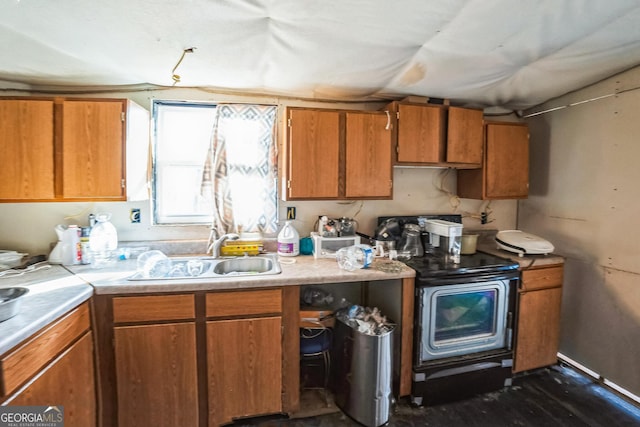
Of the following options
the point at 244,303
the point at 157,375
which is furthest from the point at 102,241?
the point at 244,303

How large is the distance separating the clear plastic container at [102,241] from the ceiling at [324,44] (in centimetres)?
99

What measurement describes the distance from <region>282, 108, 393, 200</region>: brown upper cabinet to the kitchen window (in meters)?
0.30

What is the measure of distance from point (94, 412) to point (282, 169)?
1810mm

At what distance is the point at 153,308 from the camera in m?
1.61

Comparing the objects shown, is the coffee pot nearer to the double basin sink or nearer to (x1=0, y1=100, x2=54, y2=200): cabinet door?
the double basin sink

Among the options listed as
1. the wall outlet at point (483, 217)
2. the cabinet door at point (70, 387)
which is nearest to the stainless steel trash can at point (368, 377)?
the cabinet door at point (70, 387)

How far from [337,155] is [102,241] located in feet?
5.72

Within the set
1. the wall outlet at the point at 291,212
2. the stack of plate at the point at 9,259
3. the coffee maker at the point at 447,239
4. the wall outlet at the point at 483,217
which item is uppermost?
the wall outlet at the point at 291,212

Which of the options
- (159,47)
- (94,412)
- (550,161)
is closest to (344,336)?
(94,412)

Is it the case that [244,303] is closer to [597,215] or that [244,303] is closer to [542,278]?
[542,278]

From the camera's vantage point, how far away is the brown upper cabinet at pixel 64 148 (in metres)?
1.77

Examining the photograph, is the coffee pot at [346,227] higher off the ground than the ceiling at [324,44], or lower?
lower

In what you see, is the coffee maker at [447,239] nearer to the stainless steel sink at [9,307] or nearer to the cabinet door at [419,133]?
the cabinet door at [419,133]

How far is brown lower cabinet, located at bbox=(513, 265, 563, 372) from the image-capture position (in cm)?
215
